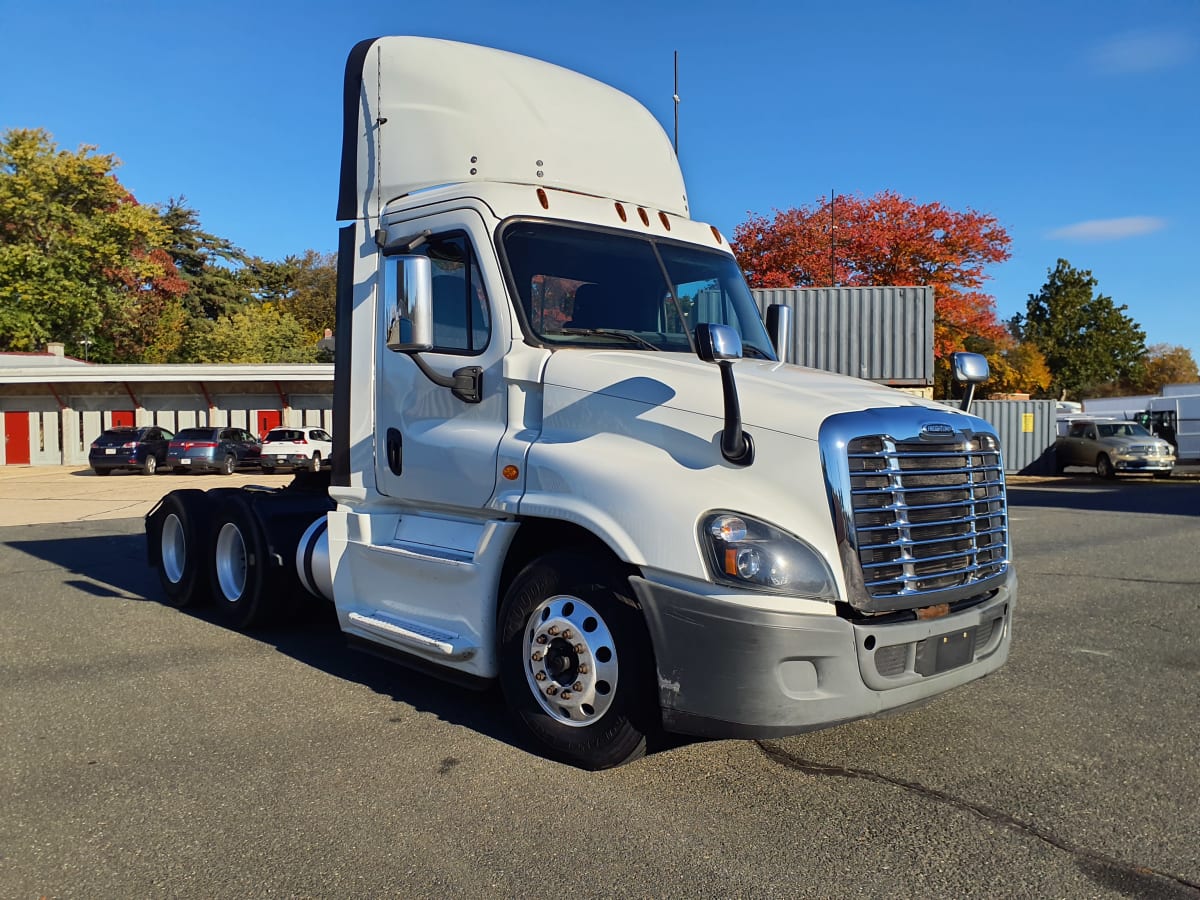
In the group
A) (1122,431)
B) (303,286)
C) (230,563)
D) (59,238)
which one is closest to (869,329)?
(1122,431)

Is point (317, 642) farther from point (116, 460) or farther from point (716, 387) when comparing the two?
point (116, 460)

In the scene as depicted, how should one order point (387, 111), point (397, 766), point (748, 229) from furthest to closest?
point (748, 229), point (387, 111), point (397, 766)

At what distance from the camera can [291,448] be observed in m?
30.3

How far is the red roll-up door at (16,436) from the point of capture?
35562mm

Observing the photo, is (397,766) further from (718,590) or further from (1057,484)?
(1057,484)

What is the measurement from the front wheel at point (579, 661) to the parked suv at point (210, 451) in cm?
2855

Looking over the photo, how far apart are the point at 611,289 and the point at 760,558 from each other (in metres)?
1.84

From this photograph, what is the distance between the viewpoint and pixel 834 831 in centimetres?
362

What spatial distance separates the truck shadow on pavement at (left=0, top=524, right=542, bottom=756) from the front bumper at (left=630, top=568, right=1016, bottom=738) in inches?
40.5

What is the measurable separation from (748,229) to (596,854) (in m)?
34.2

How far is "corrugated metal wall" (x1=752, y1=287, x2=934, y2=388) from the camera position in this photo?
906 inches

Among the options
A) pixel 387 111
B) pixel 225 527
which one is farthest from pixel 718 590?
pixel 225 527

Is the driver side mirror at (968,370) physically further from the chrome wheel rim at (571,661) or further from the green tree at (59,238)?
the green tree at (59,238)

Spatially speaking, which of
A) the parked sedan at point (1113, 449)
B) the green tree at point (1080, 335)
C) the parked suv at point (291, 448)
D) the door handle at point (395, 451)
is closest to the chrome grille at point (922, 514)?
the door handle at point (395, 451)
